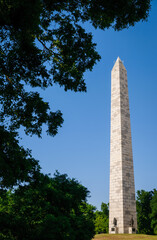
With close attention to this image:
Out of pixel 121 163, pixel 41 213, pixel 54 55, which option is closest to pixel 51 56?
pixel 54 55

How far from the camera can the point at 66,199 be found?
11.3 metres

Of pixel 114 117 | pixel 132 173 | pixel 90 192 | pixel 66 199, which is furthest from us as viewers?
pixel 114 117

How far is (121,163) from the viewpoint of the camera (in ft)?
A: 82.2

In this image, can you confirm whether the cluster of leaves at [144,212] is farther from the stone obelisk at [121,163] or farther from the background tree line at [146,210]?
the stone obelisk at [121,163]

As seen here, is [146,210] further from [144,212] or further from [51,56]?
[51,56]

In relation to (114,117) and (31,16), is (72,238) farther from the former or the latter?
(114,117)

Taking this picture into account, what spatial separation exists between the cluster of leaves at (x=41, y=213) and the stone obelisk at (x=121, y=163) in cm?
1227

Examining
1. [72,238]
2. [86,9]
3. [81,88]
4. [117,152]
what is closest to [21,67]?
[81,88]

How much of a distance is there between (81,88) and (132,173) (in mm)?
18674

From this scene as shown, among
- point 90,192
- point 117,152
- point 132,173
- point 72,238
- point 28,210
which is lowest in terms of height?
point 72,238

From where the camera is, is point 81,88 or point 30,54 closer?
point 30,54

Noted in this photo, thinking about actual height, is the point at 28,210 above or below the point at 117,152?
below

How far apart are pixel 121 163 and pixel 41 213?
16423mm

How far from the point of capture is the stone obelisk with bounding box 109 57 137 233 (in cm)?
2336
